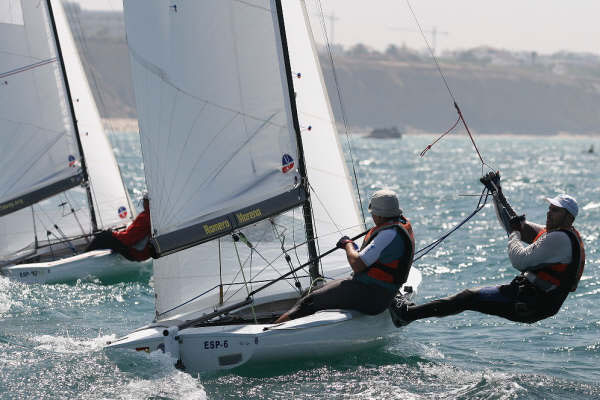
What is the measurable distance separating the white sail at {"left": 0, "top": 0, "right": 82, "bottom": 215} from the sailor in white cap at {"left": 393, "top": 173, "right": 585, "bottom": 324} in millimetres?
7164

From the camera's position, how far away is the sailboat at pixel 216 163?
6866 millimetres

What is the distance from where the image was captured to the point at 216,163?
23.7 feet

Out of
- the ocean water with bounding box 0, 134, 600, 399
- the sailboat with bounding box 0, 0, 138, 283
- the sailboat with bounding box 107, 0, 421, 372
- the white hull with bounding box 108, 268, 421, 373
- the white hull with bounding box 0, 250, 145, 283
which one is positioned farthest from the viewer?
the sailboat with bounding box 0, 0, 138, 283

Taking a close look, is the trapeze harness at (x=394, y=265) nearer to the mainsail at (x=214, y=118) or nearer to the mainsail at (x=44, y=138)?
the mainsail at (x=214, y=118)

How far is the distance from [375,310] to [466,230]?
10313mm

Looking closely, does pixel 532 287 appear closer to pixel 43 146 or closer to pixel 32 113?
pixel 43 146

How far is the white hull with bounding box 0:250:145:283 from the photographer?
436 inches

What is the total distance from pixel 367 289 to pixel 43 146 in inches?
290

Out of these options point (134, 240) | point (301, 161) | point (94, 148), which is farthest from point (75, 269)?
point (301, 161)

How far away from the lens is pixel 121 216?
43.3ft

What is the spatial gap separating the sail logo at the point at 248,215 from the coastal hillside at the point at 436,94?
333 ft

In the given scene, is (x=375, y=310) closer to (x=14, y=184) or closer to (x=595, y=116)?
(x=14, y=184)

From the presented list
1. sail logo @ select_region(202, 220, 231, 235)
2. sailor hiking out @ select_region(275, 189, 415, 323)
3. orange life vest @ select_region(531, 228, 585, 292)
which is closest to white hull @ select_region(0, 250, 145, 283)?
sail logo @ select_region(202, 220, 231, 235)

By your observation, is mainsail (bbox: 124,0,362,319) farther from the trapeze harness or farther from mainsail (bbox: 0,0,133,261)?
mainsail (bbox: 0,0,133,261)
